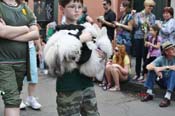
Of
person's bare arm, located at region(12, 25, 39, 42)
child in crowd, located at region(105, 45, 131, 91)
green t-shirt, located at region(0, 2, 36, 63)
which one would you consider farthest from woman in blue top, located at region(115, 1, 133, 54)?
green t-shirt, located at region(0, 2, 36, 63)

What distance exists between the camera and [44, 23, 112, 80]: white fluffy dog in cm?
360

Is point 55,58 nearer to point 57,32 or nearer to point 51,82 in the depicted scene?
point 57,32

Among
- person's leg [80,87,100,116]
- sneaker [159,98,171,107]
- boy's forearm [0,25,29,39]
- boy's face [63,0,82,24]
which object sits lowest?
sneaker [159,98,171,107]

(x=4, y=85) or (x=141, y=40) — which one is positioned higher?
(x=4, y=85)

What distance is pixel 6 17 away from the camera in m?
4.17

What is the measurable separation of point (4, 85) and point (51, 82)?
482 cm

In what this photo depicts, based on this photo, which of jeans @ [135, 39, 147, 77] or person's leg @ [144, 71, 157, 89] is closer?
person's leg @ [144, 71, 157, 89]

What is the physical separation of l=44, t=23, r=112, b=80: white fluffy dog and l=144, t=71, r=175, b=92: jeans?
333 cm

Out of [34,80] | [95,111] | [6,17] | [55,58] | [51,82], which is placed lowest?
[51,82]

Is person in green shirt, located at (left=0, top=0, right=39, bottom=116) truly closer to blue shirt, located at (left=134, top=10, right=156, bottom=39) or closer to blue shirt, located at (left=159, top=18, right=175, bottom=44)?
blue shirt, located at (left=159, top=18, right=175, bottom=44)

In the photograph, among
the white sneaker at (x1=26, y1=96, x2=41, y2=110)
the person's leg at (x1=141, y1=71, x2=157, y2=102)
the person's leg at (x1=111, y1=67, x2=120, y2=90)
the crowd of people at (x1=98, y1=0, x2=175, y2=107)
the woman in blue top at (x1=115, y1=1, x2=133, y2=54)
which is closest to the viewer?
the white sneaker at (x1=26, y1=96, x2=41, y2=110)

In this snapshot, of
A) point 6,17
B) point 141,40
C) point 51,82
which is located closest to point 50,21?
point 51,82

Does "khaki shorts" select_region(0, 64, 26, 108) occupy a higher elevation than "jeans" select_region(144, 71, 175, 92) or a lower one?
higher

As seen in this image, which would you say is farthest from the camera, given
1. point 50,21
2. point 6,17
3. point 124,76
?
point 50,21
